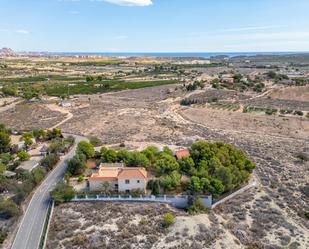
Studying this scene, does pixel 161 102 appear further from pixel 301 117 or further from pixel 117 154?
pixel 117 154

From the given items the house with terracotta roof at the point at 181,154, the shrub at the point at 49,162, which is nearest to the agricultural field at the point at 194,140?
the house with terracotta roof at the point at 181,154

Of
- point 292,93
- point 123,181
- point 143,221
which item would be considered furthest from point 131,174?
point 292,93

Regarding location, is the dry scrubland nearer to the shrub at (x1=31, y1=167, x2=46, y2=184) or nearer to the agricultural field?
the agricultural field

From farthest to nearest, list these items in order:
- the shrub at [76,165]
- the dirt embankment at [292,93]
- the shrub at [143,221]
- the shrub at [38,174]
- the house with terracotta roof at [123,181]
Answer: the dirt embankment at [292,93]
the shrub at [76,165]
the shrub at [38,174]
the house with terracotta roof at [123,181]
the shrub at [143,221]

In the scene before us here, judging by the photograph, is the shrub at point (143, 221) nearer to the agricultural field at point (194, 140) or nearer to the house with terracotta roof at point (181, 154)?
the agricultural field at point (194, 140)

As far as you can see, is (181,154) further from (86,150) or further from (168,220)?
(168,220)

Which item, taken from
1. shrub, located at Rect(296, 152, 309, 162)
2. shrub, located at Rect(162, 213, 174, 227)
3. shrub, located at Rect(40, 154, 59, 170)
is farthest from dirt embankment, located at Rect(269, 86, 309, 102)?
shrub, located at Rect(162, 213, 174, 227)

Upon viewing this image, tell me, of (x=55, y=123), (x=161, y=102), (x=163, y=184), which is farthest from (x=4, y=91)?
(x=163, y=184)
